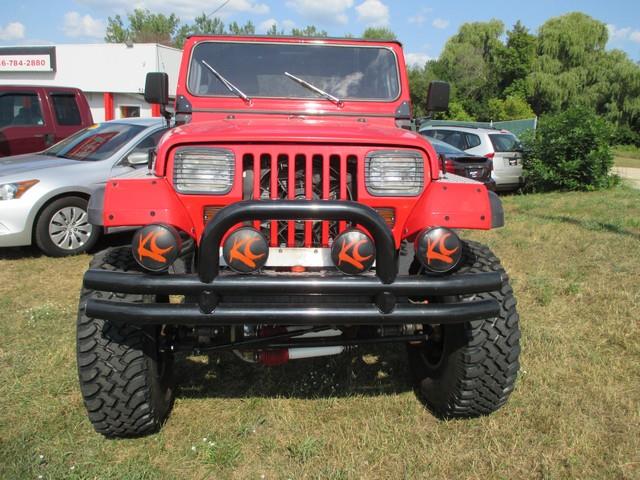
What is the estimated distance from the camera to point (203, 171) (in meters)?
2.58

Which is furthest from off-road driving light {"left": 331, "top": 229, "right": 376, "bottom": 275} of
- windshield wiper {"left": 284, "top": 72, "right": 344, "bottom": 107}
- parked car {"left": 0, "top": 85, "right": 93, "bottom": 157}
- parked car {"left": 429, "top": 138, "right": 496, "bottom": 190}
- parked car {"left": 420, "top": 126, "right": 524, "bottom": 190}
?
parked car {"left": 420, "top": 126, "right": 524, "bottom": 190}

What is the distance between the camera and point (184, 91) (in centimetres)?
367

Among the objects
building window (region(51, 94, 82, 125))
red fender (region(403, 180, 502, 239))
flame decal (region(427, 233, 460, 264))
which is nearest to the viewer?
flame decal (region(427, 233, 460, 264))

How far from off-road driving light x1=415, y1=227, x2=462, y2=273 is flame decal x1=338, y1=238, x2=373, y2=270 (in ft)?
0.86

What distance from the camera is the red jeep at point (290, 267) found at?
224 centimetres

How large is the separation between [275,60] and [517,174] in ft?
31.6

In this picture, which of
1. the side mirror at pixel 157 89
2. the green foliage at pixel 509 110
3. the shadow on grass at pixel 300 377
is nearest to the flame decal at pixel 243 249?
the shadow on grass at pixel 300 377

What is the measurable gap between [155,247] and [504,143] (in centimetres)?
1110

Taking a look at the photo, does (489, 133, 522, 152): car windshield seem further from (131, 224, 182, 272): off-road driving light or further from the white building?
the white building

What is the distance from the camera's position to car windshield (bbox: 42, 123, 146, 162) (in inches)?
263

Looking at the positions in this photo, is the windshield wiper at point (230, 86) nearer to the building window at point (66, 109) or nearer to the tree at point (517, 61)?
the building window at point (66, 109)

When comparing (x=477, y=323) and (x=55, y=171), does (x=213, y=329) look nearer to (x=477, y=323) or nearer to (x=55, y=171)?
(x=477, y=323)

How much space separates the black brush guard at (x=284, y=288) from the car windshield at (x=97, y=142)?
481 cm

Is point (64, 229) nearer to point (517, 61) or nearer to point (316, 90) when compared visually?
point (316, 90)
